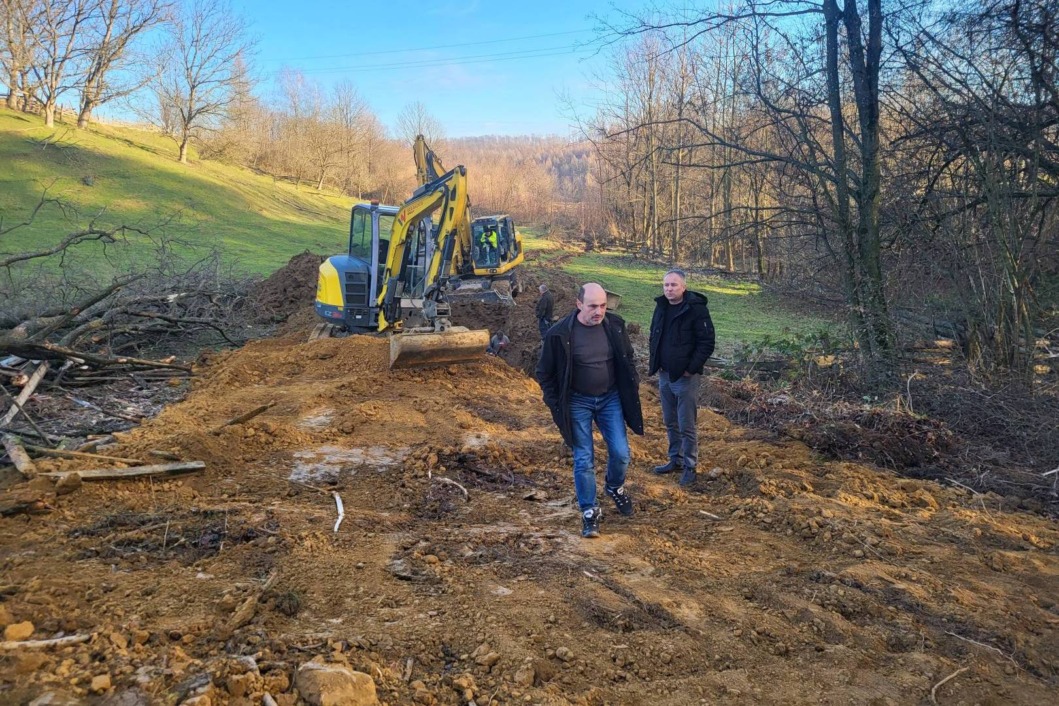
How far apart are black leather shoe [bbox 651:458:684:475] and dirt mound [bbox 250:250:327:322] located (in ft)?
38.6

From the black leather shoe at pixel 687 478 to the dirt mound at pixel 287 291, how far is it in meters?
12.1

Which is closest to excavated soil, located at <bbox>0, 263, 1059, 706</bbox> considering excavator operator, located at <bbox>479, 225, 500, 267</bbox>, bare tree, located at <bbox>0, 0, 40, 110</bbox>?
excavator operator, located at <bbox>479, 225, 500, 267</bbox>

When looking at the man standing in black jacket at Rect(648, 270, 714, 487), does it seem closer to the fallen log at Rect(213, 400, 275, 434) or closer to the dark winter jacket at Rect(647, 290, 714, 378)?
the dark winter jacket at Rect(647, 290, 714, 378)

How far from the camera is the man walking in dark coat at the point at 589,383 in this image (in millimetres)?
4695

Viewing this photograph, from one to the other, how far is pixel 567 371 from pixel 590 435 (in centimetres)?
57

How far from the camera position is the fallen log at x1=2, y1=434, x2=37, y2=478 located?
5000 millimetres

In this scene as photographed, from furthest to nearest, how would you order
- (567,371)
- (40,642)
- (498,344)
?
(498,344) < (567,371) < (40,642)

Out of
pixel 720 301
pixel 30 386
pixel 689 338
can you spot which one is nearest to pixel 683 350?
pixel 689 338

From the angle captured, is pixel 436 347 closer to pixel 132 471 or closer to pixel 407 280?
pixel 407 280

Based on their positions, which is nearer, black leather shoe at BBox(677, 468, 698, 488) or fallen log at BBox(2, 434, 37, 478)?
fallen log at BBox(2, 434, 37, 478)

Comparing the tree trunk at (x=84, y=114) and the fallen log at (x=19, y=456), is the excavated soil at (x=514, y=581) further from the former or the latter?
the tree trunk at (x=84, y=114)

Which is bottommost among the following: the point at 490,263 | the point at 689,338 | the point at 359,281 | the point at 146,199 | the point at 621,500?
the point at 621,500

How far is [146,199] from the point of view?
35.7 m

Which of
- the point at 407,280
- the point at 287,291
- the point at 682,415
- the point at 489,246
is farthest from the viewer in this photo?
the point at 489,246
